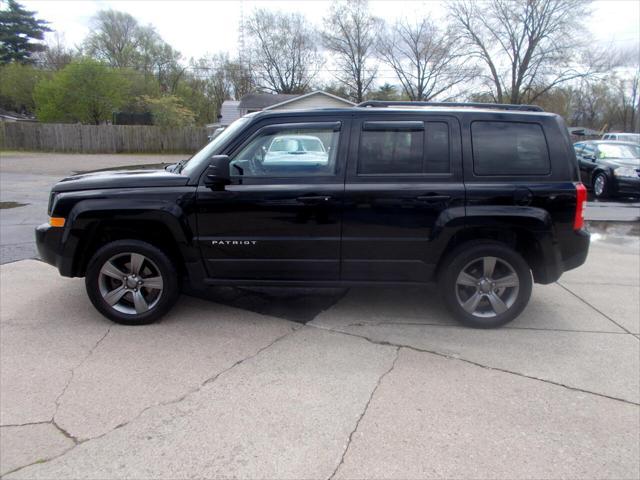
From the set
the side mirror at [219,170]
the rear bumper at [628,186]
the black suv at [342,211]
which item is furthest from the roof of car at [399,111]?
the rear bumper at [628,186]

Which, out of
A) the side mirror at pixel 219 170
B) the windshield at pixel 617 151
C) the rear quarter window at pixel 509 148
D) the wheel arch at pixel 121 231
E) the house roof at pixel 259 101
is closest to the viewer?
the side mirror at pixel 219 170

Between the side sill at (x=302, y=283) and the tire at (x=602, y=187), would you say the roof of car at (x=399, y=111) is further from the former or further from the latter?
the tire at (x=602, y=187)

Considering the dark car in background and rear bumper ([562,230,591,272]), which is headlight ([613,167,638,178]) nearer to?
the dark car in background

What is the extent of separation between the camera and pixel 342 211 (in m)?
4.14

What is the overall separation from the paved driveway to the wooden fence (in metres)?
32.7

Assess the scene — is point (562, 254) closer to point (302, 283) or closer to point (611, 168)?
point (302, 283)

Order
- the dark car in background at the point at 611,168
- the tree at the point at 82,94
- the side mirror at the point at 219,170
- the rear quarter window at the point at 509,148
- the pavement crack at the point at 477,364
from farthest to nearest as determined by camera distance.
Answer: the tree at the point at 82,94 → the dark car in background at the point at 611,168 → the rear quarter window at the point at 509,148 → the side mirror at the point at 219,170 → the pavement crack at the point at 477,364

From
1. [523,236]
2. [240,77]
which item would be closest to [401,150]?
[523,236]

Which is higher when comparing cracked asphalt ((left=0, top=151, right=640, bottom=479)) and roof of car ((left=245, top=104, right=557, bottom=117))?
roof of car ((left=245, top=104, right=557, bottom=117))

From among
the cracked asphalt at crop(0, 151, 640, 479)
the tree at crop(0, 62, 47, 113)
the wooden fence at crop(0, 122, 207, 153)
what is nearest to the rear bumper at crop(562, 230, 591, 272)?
the cracked asphalt at crop(0, 151, 640, 479)

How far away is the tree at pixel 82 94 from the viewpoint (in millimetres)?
36156

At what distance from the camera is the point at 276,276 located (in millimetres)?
4312

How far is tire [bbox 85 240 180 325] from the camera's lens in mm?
4203

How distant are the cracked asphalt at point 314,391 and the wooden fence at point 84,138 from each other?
3254 centimetres
